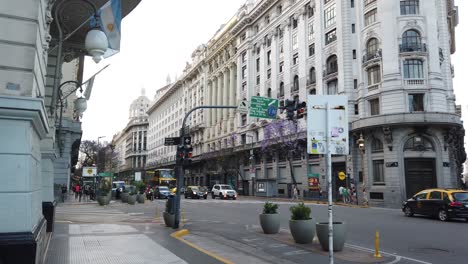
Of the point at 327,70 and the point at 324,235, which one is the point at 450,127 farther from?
the point at 324,235

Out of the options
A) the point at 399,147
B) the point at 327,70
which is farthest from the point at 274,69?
the point at 399,147

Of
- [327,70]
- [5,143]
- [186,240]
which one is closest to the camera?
[5,143]

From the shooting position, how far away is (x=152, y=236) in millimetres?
13000

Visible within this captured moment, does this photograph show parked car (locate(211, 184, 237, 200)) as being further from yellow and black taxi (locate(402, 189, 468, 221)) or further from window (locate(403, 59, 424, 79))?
yellow and black taxi (locate(402, 189, 468, 221))

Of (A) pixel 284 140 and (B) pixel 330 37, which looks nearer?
(B) pixel 330 37

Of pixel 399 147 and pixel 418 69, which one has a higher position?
pixel 418 69

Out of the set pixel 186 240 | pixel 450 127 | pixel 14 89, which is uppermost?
pixel 450 127

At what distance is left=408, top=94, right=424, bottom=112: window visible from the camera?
38000mm

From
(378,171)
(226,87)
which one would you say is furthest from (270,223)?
(226,87)

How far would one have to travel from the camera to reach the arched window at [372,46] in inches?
1594

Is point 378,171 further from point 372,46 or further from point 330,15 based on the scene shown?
point 330,15

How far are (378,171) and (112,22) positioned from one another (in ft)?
111

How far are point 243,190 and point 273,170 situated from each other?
10133mm

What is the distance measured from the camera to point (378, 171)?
130ft
